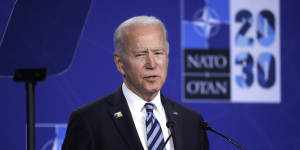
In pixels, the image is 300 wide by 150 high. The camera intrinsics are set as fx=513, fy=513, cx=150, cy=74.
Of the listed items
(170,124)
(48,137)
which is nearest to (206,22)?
(48,137)

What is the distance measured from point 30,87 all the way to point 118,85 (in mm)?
1643

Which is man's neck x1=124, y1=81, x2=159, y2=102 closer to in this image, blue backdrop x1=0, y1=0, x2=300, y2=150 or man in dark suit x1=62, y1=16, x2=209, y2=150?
man in dark suit x1=62, y1=16, x2=209, y2=150

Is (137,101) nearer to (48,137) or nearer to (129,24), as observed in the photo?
(129,24)

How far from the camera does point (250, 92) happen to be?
4148 mm

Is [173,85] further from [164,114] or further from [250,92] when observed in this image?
[164,114]

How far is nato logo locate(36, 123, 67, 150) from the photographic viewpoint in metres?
3.73

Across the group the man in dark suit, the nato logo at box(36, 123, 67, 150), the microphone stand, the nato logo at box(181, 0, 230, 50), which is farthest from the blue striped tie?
the nato logo at box(181, 0, 230, 50)

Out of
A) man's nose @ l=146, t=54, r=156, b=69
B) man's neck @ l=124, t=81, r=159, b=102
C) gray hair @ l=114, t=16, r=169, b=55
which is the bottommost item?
man's neck @ l=124, t=81, r=159, b=102

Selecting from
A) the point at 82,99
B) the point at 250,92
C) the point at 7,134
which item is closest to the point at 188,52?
the point at 250,92

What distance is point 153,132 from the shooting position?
2.34 m

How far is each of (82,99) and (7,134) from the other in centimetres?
59

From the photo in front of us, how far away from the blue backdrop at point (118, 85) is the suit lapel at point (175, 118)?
4.62ft

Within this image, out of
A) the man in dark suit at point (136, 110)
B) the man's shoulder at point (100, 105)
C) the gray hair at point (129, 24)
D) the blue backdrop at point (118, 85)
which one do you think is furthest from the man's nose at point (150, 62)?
the blue backdrop at point (118, 85)

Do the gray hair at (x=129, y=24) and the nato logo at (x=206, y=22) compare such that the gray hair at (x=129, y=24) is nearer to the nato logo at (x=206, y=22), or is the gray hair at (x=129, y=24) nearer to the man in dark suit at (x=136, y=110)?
the man in dark suit at (x=136, y=110)
